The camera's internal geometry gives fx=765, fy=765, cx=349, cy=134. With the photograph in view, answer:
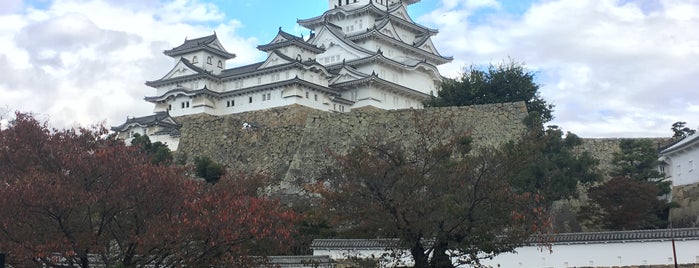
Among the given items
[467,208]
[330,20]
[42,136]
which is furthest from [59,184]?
[330,20]

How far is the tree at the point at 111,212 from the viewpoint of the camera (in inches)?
397

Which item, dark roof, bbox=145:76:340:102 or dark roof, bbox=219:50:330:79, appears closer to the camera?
dark roof, bbox=145:76:340:102

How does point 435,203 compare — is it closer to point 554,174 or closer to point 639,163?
point 554,174

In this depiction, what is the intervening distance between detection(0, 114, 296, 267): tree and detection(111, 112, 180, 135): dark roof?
2407cm

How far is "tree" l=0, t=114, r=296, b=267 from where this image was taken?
33.1 feet

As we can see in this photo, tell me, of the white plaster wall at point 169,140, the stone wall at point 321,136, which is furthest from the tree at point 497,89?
the white plaster wall at point 169,140

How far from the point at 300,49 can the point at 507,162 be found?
2721 cm

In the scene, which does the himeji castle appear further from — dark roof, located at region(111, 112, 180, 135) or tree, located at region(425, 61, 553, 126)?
tree, located at region(425, 61, 553, 126)

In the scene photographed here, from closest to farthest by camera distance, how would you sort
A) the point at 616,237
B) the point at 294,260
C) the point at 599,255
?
1. the point at 616,237
2. the point at 599,255
3. the point at 294,260

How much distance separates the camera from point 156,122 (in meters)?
35.9

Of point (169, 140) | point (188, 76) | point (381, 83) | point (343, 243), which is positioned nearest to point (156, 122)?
point (169, 140)

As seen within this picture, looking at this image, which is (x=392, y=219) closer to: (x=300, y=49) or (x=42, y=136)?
(x=42, y=136)

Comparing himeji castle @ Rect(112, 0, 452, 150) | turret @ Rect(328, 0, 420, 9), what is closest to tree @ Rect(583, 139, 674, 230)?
himeji castle @ Rect(112, 0, 452, 150)

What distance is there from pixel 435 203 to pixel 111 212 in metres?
4.87
